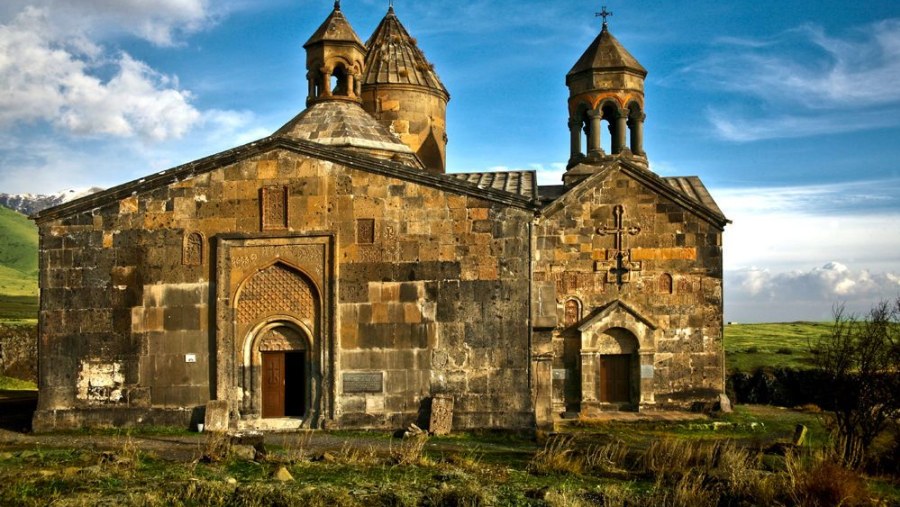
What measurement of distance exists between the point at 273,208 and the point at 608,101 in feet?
28.9

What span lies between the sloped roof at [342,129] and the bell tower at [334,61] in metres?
0.24

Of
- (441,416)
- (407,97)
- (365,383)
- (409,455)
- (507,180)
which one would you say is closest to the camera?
(409,455)

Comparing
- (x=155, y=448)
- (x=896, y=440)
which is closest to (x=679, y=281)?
(x=896, y=440)

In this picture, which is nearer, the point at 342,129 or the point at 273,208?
the point at 273,208

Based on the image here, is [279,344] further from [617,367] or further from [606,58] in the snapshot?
[606,58]

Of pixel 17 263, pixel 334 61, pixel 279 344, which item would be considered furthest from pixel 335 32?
pixel 17 263

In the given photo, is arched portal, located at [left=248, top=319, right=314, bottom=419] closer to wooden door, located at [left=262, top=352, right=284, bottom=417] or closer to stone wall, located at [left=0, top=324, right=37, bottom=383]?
wooden door, located at [left=262, top=352, right=284, bottom=417]

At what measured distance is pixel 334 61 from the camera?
53.9 feet

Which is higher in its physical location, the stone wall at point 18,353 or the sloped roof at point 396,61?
the sloped roof at point 396,61

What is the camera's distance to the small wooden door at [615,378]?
54.3ft

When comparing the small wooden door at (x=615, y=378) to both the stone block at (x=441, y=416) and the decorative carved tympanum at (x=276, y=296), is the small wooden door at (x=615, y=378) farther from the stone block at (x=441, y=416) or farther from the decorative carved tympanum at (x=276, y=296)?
the decorative carved tympanum at (x=276, y=296)

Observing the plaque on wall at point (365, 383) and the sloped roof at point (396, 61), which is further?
the sloped roof at point (396, 61)

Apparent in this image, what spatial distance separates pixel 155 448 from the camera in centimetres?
1082

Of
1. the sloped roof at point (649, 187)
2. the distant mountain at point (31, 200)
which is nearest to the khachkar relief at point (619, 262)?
the sloped roof at point (649, 187)
